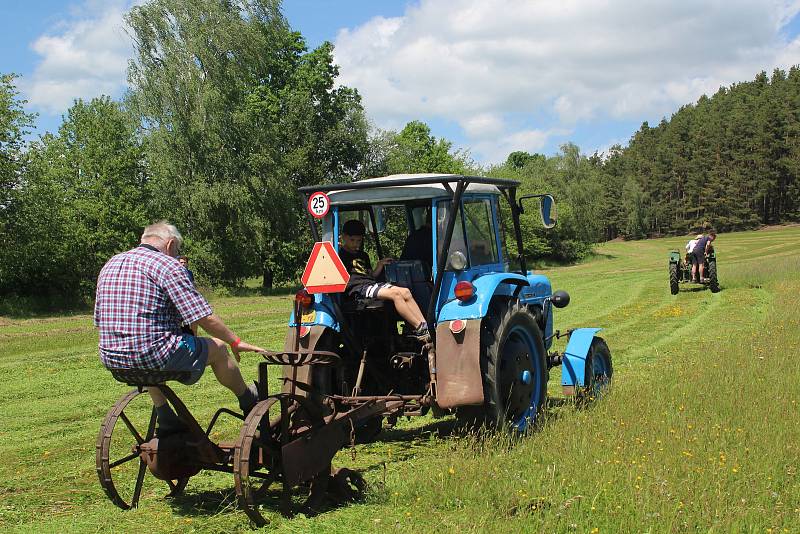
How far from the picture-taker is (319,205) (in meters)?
6.56

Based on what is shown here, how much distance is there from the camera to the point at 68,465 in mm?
6605

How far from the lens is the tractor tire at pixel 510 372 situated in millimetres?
6105

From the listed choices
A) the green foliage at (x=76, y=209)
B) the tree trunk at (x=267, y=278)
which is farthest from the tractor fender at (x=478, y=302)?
the tree trunk at (x=267, y=278)

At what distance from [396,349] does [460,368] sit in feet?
2.89

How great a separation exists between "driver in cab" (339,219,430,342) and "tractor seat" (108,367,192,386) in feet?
6.38

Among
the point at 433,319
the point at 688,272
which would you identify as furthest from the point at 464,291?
the point at 688,272

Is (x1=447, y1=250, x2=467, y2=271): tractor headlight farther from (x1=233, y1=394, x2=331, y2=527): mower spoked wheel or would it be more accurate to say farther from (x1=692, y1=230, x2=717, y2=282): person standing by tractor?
(x1=692, y1=230, x2=717, y2=282): person standing by tractor

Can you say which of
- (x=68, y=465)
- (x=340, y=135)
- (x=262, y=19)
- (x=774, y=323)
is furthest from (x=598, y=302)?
(x=262, y=19)

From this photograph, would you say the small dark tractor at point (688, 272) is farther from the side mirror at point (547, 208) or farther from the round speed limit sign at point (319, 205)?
the round speed limit sign at point (319, 205)

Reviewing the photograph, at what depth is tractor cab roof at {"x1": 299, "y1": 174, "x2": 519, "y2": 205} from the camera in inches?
244

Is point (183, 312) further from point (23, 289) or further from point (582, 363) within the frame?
point (23, 289)

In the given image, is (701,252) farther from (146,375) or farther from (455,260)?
(146,375)

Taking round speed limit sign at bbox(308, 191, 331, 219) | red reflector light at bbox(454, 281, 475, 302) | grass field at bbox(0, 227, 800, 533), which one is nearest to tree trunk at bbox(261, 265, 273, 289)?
grass field at bbox(0, 227, 800, 533)

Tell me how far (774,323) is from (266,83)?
3062cm
